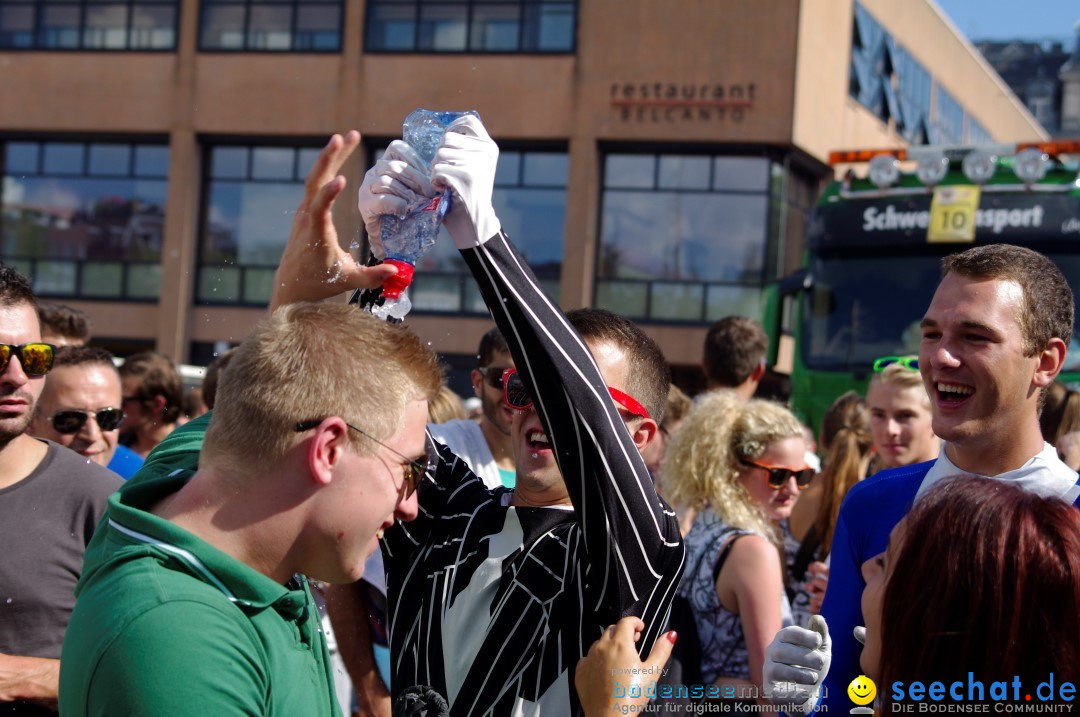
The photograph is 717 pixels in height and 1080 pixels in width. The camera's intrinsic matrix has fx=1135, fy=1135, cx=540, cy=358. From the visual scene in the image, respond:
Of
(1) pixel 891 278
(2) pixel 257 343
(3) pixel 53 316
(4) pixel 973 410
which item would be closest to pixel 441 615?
(2) pixel 257 343

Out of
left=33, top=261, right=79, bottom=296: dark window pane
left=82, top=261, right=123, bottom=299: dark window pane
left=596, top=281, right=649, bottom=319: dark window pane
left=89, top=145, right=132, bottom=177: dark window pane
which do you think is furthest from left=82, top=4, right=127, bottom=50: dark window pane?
left=596, top=281, right=649, bottom=319: dark window pane

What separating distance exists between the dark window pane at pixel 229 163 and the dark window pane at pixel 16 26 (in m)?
5.04

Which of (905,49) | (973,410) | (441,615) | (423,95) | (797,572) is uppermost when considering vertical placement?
(905,49)

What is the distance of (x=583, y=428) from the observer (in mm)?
2061

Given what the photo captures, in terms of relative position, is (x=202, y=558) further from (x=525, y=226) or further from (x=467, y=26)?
(x=467, y=26)

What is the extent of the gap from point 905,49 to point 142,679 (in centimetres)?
2879

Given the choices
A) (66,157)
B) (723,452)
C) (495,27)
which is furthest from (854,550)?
(66,157)

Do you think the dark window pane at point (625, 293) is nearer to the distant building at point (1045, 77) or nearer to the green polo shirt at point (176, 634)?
the green polo shirt at point (176, 634)

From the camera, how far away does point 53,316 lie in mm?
5430

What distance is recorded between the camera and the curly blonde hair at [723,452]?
4008 millimetres

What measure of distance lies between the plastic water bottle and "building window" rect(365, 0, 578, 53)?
20.8 metres

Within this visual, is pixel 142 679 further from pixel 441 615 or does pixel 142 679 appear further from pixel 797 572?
pixel 797 572

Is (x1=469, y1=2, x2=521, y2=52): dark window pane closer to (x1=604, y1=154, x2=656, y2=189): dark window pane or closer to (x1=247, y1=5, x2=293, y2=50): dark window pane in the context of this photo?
(x1=604, y1=154, x2=656, y2=189): dark window pane

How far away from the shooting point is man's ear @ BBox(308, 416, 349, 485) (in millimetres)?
1877
